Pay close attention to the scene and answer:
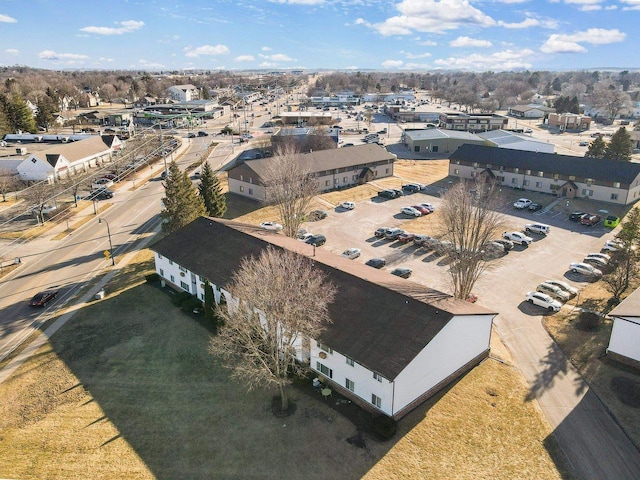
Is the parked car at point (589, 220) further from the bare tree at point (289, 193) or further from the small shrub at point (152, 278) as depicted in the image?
the small shrub at point (152, 278)

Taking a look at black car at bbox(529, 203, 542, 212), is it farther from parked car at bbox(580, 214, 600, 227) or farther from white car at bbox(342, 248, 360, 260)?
white car at bbox(342, 248, 360, 260)

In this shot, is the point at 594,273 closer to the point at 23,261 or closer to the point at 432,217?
the point at 432,217

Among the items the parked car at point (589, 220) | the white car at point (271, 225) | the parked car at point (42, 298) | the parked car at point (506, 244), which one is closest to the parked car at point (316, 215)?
the white car at point (271, 225)

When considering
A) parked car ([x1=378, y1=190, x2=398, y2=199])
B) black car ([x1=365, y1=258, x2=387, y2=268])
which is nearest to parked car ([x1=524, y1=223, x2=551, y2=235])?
parked car ([x1=378, y1=190, x2=398, y2=199])

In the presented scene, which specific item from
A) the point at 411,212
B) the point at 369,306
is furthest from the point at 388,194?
the point at 369,306

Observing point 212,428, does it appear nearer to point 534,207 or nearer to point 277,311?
point 277,311
